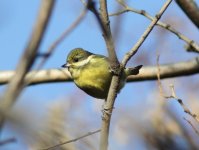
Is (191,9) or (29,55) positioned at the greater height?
(191,9)

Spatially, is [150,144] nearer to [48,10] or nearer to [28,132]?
[28,132]

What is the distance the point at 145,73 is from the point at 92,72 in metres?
0.66

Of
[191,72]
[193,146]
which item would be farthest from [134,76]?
[193,146]

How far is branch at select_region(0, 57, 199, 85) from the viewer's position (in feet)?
13.8

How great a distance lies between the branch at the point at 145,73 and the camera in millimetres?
4211

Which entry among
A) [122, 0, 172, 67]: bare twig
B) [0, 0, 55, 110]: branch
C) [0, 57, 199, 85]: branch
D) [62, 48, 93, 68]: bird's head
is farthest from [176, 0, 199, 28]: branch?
[0, 0, 55, 110]: branch

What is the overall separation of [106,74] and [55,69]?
91 centimetres

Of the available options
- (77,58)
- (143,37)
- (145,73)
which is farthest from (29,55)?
(145,73)

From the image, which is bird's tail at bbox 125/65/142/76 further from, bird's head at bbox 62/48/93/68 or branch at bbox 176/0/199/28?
branch at bbox 176/0/199/28

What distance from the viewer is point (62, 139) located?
194cm

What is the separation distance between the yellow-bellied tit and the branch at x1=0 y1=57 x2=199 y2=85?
0.22m

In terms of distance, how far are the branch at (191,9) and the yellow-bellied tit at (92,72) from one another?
56 centimetres

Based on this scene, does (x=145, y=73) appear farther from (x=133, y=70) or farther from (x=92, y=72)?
(x=92, y=72)

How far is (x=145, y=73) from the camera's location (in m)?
4.32
